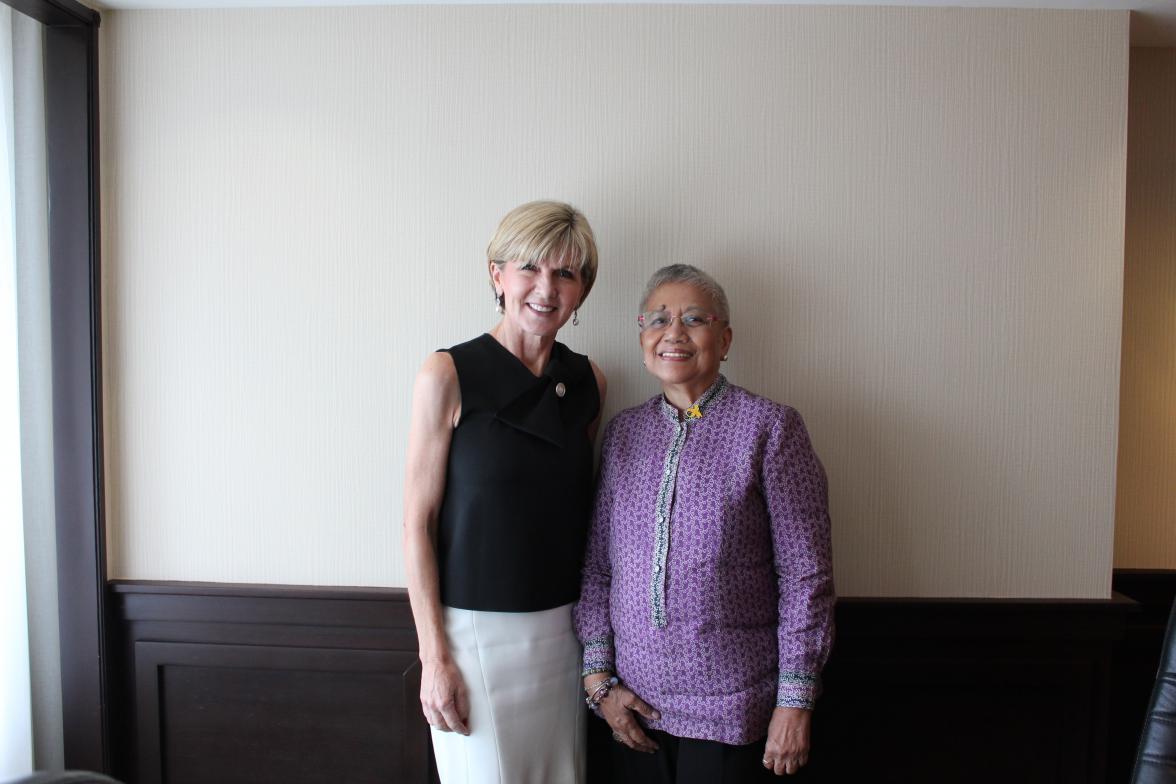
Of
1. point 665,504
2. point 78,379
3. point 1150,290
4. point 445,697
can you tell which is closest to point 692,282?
point 665,504

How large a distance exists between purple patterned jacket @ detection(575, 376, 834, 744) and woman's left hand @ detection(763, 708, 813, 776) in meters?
0.03

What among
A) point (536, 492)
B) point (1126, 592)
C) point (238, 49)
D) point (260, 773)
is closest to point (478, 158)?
point (238, 49)

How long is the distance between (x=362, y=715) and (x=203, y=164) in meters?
1.49

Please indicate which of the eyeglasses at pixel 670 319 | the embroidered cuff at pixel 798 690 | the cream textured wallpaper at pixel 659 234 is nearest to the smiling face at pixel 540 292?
the eyeglasses at pixel 670 319

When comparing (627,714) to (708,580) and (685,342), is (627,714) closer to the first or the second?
(708,580)

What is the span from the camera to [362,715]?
6.07 feet

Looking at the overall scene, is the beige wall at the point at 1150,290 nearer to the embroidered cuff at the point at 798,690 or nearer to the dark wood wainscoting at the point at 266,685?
the embroidered cuff at the point at 798,690

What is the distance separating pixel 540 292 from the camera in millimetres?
1488

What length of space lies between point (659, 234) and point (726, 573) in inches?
33.8

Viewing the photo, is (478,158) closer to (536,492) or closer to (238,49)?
(238,49)

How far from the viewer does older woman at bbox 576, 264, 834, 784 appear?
4.54 feet

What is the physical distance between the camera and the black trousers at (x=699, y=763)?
4.54 feet

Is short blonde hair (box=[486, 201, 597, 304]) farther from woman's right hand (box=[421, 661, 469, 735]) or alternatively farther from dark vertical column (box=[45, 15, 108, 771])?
dark vertical column (box=[45, 15, 108, 771])

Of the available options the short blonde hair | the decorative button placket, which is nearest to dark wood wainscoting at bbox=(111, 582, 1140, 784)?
the decorative button placket
